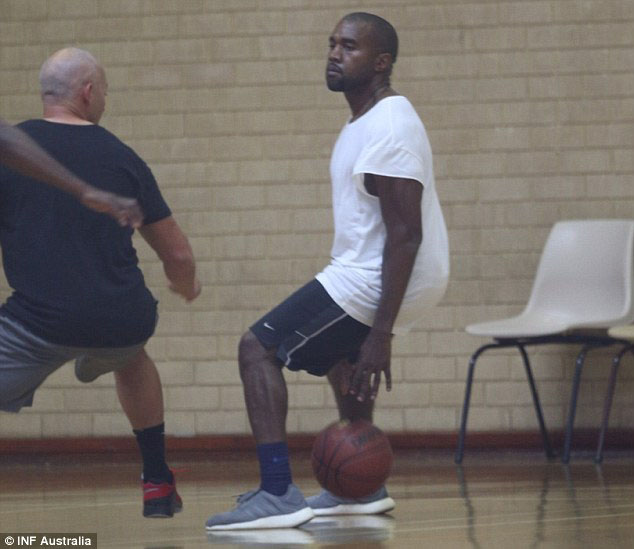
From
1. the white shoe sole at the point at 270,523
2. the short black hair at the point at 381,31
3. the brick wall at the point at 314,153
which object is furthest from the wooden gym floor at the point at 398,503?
the short black hair at the point at 381,31

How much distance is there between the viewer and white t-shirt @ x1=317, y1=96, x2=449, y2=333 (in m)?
3.87

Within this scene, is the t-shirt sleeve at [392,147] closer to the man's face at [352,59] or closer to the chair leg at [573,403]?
the man's face at [352,59]

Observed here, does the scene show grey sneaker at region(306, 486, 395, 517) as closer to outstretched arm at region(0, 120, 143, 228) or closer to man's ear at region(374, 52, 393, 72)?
man's ear at region(374, 52, 393, 72)

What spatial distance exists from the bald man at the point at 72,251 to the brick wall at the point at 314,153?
3166 millimetres

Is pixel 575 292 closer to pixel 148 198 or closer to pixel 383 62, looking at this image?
pixel 383 62

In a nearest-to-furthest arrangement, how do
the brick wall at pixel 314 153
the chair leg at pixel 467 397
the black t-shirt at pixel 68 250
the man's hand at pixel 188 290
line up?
the black t-shirt at pixel 68 250
the man's hand at pixel 188 290
the chair leg at pixel 467 397
the brick wall at pixel 314 153

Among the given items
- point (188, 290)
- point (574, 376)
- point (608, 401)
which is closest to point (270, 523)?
point (188, 290)

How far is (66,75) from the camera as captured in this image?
11.9 feet

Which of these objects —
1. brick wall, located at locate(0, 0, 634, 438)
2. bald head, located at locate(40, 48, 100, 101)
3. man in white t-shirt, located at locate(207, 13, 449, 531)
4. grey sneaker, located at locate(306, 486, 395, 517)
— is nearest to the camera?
bald head, located at locate(40, 48, 100, 101)

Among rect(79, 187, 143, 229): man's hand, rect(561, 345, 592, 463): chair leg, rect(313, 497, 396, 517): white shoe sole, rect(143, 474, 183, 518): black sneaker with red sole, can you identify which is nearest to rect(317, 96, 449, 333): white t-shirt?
rect(313, 497, 396, 517): white shoe sole

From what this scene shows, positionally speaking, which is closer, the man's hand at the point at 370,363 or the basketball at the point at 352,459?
the man's hand at the point at 370,363

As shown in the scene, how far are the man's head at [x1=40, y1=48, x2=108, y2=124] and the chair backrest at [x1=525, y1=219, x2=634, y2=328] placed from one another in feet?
11.0

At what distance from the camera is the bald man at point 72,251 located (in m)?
3.44

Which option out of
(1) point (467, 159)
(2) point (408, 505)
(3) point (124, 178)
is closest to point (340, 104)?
(1) point (467, 159)
